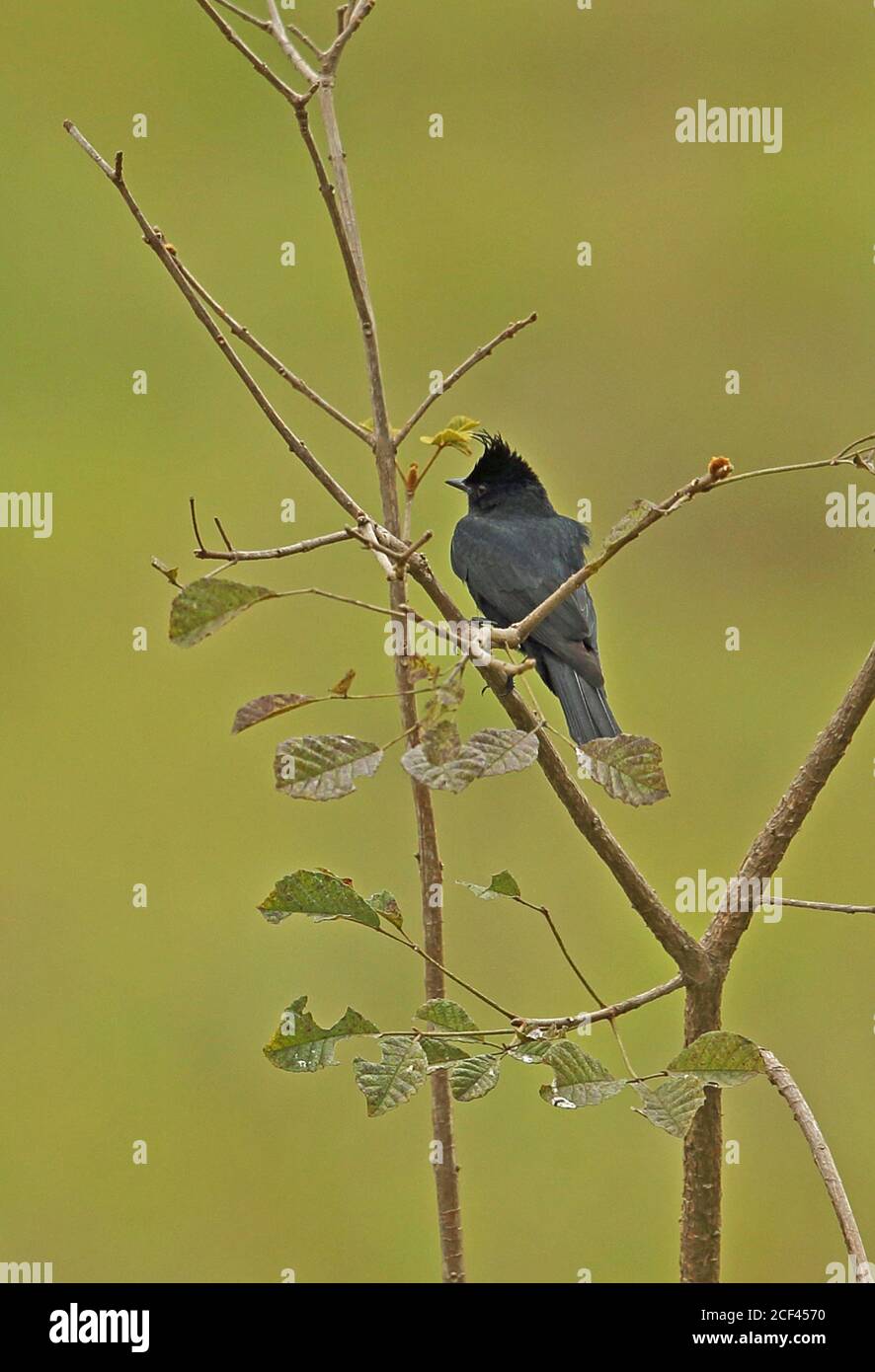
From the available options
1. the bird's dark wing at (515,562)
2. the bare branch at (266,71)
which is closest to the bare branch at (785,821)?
the bare branch at (266,71)

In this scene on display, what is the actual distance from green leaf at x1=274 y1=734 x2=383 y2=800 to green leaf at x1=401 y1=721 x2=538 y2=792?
2 cm

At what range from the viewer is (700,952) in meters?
0.89

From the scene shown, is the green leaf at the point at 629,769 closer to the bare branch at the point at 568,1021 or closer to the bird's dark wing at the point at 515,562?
the bare branch at the point at 568,1021

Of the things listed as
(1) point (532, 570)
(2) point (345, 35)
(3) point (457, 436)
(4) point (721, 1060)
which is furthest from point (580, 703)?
(4) point (721, 1060)

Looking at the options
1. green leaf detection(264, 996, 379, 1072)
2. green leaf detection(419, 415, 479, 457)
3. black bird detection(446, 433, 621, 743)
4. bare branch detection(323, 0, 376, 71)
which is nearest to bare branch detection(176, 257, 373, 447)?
green leaf detection(419, 415, 479, 457)

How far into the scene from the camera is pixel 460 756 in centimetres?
68

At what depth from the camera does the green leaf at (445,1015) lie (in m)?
0.76

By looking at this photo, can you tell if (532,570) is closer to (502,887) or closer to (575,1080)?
(502,887)

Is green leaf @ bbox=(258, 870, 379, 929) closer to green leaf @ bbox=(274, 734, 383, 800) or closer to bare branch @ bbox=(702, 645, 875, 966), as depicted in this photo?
green leaf @ bbox=(274, 734, 383, 800)

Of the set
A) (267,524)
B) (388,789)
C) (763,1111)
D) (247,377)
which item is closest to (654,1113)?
(247,377)

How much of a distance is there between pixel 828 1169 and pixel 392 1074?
23 centimetres

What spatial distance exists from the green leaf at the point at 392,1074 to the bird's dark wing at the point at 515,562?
111 centimetres

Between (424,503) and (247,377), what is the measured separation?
124 inches

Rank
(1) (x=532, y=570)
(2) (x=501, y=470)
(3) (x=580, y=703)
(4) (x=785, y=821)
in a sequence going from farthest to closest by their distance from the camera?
(2) (x=501, y=470) → (1) (x=532, y=570) → (3) (x=580, y=703) → (4) (x=785, y=821)
